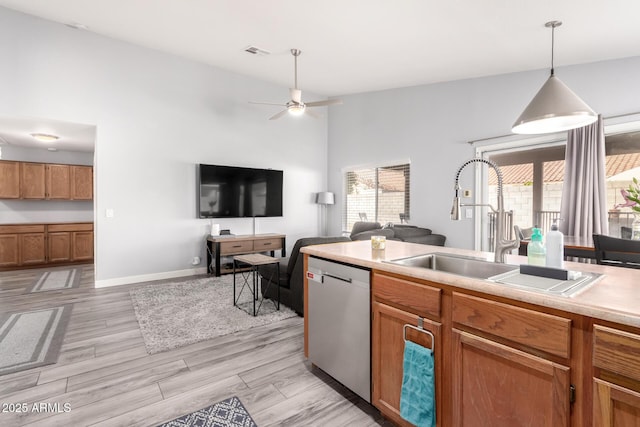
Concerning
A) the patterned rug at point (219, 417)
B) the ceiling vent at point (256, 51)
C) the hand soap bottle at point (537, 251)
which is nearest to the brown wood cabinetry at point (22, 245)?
the ceiling vent at point (256, 51)

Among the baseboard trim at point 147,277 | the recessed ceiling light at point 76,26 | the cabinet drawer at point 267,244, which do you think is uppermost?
the recessed ceiling light at point 76,26

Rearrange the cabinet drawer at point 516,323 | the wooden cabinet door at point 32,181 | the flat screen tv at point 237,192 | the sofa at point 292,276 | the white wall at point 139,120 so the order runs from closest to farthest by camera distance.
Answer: the cabinet drawer at point 516,323, the sofa at point 292,276, the white wall at point 139,120, the flat screen tv at point 237,192, the wooden cabinet door at point 32,181

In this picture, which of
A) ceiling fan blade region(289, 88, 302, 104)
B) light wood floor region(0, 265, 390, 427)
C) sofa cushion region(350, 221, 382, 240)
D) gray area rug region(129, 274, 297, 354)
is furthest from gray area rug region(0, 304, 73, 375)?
sofa cushion region(350, 221, 382, 240)

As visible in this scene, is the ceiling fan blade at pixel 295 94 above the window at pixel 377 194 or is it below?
above

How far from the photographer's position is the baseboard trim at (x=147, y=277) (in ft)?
15.1

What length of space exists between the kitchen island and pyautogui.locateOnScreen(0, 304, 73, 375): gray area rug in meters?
2.68

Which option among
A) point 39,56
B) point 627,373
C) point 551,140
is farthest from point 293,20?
point 627,373

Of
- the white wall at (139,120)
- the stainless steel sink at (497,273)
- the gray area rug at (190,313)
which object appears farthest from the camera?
the white wall at (139,120)

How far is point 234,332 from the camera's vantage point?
298cm

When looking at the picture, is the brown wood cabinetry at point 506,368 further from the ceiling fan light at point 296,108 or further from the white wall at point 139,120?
the white wall at point 139,120

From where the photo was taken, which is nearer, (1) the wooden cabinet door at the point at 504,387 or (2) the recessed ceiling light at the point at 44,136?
(1) the wooden cabinet door at the point at 504,387

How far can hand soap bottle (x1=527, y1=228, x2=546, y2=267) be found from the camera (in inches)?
59.5

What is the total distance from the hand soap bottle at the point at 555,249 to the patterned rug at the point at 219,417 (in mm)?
1767

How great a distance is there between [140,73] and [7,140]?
3127 mm
